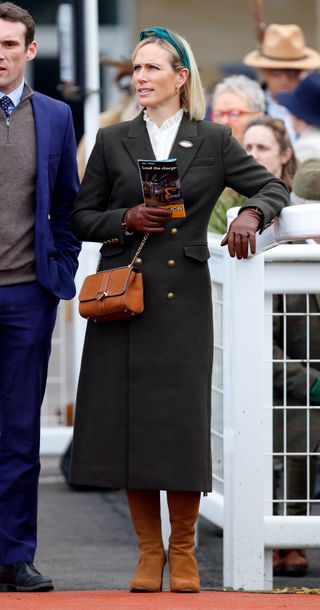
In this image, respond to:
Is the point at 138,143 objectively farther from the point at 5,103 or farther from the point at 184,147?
the point at 5,103

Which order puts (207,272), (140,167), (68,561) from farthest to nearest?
(68,561) → (207,272) → (140,167)

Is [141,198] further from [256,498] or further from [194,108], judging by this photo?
[256,498]

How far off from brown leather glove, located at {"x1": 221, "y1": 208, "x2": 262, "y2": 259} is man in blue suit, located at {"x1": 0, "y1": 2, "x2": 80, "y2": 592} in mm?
670

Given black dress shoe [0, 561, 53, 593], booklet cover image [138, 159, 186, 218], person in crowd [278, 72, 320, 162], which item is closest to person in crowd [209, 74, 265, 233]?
person in crowd [278, 72, 320, 162]

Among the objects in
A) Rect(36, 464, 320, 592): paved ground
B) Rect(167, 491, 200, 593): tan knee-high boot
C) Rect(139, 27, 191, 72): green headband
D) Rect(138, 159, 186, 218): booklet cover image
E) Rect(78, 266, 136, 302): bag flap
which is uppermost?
Rect(139, 27, 191, 72): green headband

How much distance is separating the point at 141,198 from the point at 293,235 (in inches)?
20.6

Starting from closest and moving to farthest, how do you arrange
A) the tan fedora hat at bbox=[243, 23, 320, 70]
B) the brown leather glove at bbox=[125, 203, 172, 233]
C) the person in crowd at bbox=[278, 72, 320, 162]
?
the brown leather glove at bbox=[125, 203, 172, 233] < the person in crowd at bbox=[278, 72, 320, 162] < the tan fedora hat at bbox=[243, 23, 320, 70]

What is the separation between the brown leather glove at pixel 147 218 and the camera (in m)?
5.25

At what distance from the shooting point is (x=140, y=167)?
5.16 meters

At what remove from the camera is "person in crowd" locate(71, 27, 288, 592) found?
541 centimetres

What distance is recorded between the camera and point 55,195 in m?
5.71

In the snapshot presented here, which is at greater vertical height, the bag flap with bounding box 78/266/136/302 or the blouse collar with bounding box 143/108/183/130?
the blouse collar with bounding box 143/108/183/130

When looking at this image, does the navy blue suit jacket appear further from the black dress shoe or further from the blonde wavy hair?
the black dress shoe

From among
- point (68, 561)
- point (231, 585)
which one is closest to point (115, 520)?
point (68, 561)
